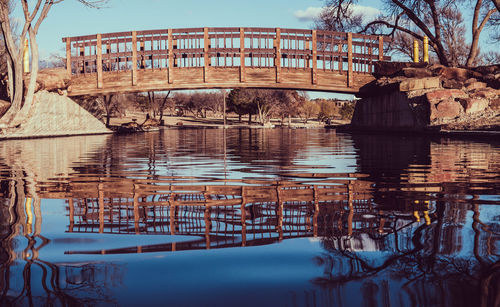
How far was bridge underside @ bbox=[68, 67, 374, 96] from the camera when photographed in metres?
23.5

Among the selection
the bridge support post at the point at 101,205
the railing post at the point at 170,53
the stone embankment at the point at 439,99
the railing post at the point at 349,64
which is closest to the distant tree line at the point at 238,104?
the railing post at the point at 170,53

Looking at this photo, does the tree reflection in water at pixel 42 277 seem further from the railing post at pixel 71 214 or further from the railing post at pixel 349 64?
the railing post at pixel 349 64

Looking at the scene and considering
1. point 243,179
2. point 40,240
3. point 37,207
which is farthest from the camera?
point 243,179

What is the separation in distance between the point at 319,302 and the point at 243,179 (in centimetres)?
338

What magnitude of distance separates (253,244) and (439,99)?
15025mm

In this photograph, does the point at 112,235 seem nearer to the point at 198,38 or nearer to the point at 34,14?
the point at 34,14

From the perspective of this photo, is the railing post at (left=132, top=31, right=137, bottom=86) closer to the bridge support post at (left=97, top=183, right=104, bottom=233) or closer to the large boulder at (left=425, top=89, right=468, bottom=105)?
the large boulder at (left=425, top=89, right=468, bottom=105)

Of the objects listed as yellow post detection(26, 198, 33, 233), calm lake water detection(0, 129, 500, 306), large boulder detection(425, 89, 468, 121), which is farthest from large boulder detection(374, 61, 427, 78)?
yellow post detection(26, 198, 33, 233)

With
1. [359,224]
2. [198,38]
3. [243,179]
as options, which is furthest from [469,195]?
[198,38]

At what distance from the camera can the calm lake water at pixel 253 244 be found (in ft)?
4.79

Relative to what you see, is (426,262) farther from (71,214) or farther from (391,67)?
(391,67)

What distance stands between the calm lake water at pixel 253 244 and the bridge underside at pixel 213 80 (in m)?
19.5

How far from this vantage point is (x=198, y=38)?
75.7 ft

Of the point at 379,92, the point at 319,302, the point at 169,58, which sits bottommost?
the point at 319,302
